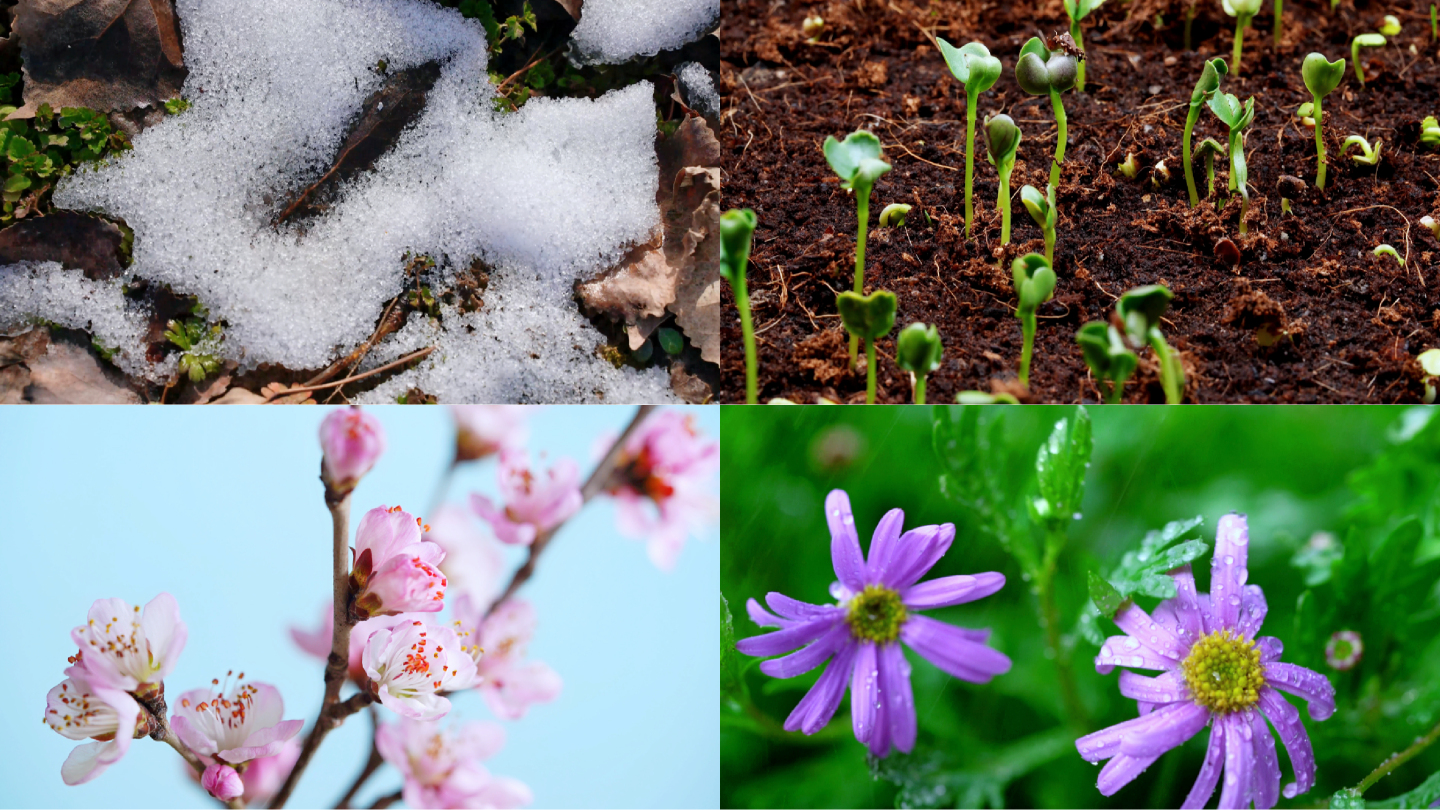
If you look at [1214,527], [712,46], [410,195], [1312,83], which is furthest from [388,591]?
[1312,83]

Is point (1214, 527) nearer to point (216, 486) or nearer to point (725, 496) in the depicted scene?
point (725, 496)

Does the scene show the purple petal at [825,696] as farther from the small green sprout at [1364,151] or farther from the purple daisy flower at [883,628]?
the small green sprout at [1364,151]

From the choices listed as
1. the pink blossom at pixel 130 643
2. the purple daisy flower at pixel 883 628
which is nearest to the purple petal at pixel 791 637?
the purple daisy flower at pixel 883 628

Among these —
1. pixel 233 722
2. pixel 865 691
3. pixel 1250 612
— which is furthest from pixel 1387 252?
pixel 233 722

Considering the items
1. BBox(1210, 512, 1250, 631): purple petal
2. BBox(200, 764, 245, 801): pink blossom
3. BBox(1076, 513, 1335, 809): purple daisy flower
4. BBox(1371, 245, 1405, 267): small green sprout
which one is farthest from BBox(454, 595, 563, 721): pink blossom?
BBox(1371, 245, 1405, 267): small green sprout

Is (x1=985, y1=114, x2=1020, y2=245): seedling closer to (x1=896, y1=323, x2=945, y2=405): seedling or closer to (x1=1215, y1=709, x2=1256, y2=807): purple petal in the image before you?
(x1=896, y1=323, x2=945, y2=405): seedling

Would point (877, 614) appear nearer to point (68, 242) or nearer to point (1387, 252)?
point (1387, 252)
